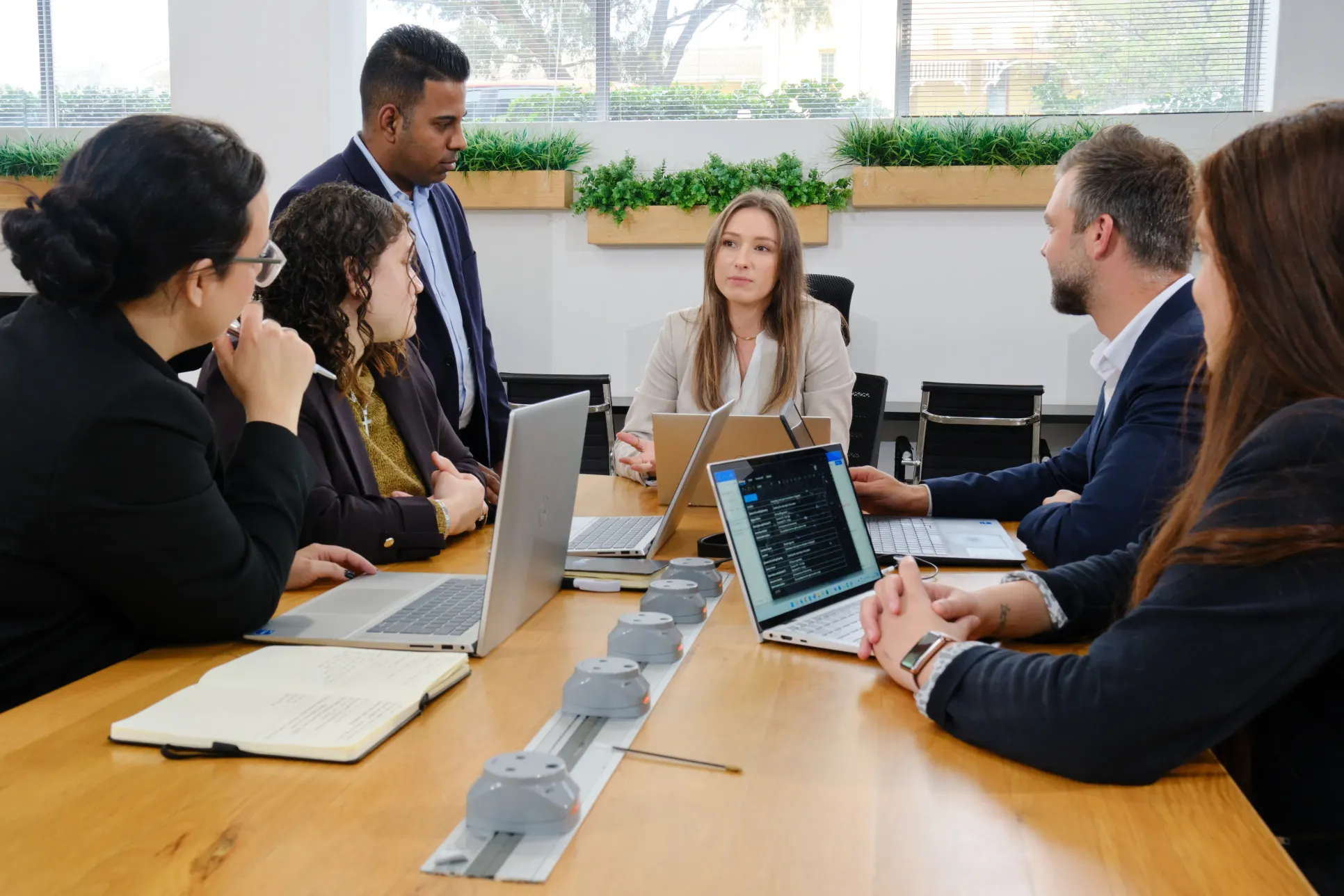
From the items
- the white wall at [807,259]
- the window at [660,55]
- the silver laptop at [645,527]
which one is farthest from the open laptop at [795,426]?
the window at [660,55]

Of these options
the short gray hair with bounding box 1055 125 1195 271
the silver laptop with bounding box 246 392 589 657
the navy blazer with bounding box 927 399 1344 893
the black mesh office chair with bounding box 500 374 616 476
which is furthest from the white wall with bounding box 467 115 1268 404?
the navy blazer with bounding box 927 399 1344 893

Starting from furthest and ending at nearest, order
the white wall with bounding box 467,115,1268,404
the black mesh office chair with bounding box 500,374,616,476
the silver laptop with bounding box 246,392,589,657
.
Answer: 1. the white wall with bounding box 467,115,1268,404
2. the black mesh office chair with bounding box 500,374,616,476
3. the silver laptop with bounding box 246,392,589,657

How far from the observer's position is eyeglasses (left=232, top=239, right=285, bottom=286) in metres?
1.43

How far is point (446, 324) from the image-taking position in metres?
3.01

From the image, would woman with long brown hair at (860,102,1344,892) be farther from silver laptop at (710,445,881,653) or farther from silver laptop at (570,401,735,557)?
silver laptop at (570,401,735,557)

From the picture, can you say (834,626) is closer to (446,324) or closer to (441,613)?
(441,613)

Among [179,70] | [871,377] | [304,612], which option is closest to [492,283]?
[179,70]

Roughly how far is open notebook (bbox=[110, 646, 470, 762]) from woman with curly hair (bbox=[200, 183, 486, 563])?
54 centimetres

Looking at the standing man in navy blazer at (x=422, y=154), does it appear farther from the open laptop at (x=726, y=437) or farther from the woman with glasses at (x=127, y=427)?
the woman with glasses at (x=127, y=427)

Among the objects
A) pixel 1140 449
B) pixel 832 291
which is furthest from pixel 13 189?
pixel 1140 449

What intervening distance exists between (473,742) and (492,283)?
467 cm

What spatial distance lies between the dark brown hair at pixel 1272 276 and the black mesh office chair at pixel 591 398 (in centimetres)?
374

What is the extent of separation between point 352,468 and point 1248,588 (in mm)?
1478

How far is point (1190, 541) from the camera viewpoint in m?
0.99
